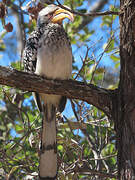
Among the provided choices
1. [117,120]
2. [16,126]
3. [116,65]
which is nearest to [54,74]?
[117,120]

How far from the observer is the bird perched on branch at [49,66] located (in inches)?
110

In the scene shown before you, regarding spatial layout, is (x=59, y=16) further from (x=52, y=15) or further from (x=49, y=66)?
(x=49, y=66)

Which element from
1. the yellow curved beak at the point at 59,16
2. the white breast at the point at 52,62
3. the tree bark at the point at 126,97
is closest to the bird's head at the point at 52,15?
the yellow curved beak at the point at 59,16

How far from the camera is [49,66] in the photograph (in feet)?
9.45

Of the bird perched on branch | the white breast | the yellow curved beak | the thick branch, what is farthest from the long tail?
the yellow curved beak

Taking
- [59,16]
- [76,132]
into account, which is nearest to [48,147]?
[76,132]

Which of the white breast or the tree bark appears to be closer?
the tree bark

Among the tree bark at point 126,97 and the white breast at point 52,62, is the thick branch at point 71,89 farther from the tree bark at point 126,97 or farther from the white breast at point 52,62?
the white breast at point 52,62

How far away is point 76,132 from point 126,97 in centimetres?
119

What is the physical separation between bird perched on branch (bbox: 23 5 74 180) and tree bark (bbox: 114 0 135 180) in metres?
0.70

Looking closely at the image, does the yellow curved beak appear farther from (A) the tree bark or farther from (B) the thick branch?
(B) the thick branch

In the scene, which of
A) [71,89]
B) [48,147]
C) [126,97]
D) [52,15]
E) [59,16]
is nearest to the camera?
[126,97]

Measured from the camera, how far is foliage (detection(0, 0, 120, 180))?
2980mm

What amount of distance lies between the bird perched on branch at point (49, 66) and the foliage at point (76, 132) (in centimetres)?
14
